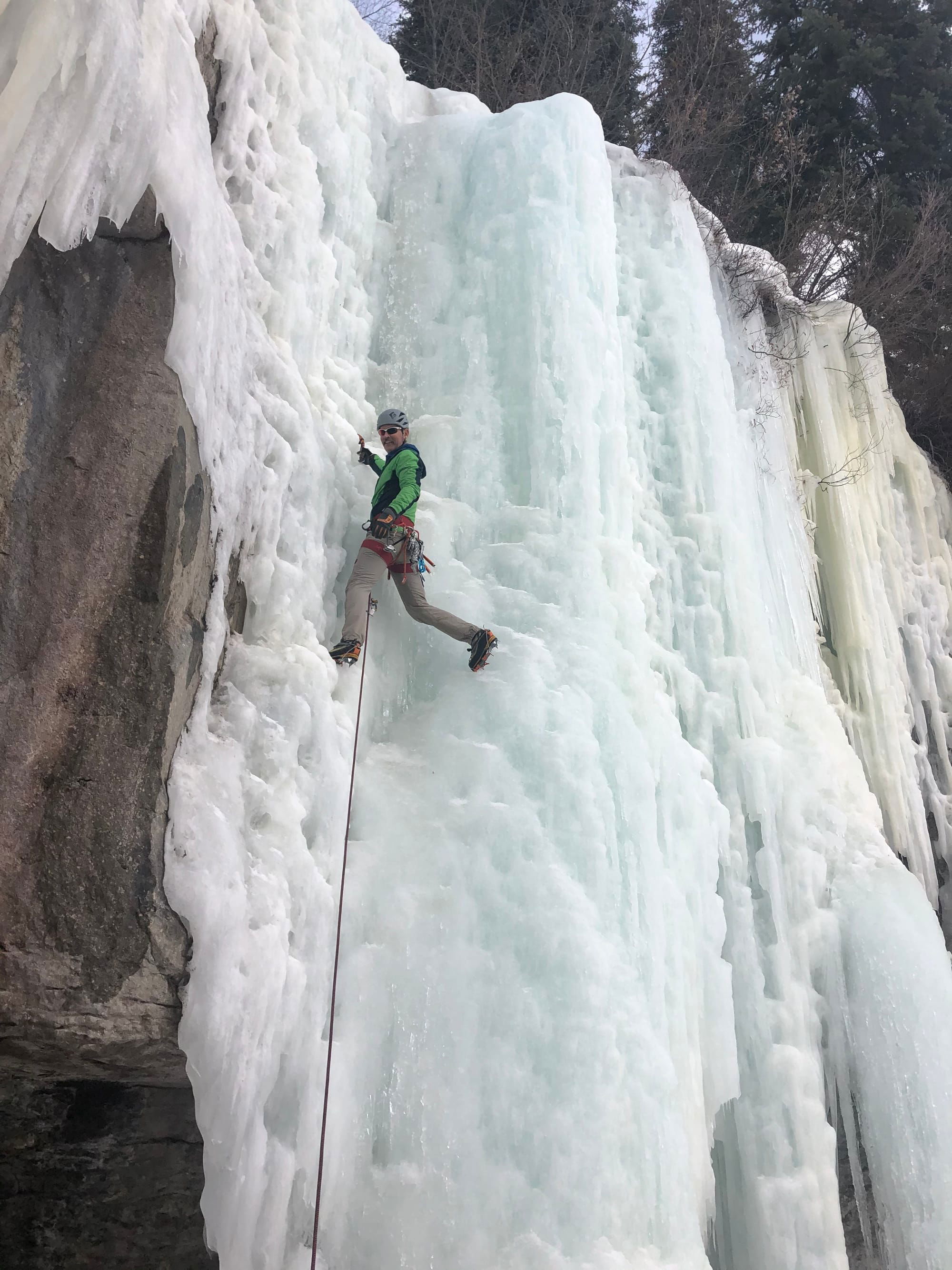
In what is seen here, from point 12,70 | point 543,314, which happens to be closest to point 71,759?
point 12,70

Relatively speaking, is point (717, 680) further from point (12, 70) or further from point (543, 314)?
point (12, 70)

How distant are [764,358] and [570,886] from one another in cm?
460

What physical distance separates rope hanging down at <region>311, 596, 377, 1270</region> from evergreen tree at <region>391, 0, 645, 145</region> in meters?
7.09

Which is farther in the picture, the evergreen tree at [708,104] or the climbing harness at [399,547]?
the evergreen tree at [708,104]

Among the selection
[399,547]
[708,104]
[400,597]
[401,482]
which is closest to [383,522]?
[399,547]

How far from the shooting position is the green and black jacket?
12.7ft

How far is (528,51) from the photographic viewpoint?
9562 mm

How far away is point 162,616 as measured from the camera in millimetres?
2854

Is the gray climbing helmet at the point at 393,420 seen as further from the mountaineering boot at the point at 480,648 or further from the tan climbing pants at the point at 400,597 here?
the mountaineering boot at the point at 480,648

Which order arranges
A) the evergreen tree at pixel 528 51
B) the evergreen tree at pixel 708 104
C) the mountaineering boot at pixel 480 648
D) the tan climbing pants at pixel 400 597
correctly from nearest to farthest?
the tan climbing pants at pixel 400 597 < the mountaineering boot at pixel 480 648 < the evergreen tree at pixel 708 104 < the evergreen tree at pixel 528 51

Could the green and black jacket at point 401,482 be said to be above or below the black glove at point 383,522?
above

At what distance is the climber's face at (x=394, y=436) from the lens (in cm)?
408

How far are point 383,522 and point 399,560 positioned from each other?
17cm

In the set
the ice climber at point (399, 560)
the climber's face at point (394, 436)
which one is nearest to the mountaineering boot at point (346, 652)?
the ice climber at point (399, 560)
